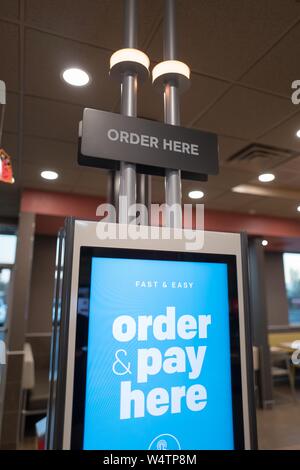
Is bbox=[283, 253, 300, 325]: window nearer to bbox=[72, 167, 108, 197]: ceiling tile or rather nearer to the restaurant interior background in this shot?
the restaurant interior background

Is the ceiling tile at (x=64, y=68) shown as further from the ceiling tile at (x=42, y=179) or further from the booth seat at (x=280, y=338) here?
the booth seat at (x=280, y=338)

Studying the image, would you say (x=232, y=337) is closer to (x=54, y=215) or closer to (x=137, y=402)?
(x=137, y=402)

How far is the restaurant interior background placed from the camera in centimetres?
150

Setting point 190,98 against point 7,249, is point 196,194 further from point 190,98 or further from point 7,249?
point 7,249

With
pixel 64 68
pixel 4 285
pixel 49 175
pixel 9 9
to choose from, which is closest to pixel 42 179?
pixel 49 175

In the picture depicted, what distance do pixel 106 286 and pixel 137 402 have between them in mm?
301

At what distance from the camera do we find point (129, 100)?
3.39 ft

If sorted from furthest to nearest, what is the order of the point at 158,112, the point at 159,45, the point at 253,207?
the point at 253,207 → the point at 158,112 → the point at 159,45

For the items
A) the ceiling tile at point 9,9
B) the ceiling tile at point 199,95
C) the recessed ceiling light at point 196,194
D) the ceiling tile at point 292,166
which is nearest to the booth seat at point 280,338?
the recessed ceiling light at point 196,194

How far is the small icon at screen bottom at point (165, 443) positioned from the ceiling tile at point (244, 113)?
6.17 ft

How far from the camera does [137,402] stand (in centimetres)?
82

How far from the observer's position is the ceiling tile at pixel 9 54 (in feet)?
5.11

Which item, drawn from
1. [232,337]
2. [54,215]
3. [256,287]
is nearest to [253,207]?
[256,287]

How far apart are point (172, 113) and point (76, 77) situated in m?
1.11
